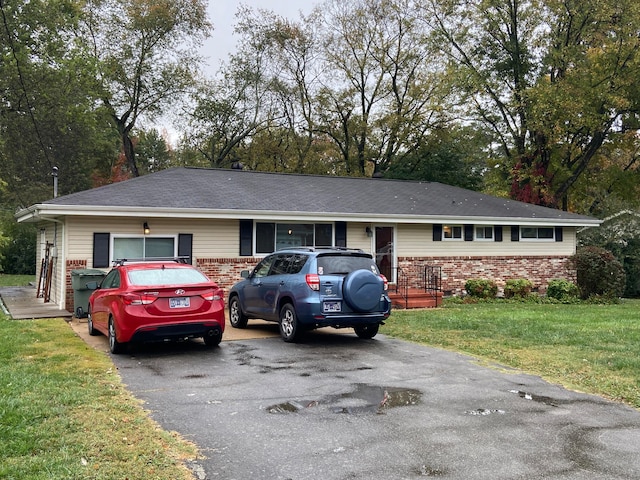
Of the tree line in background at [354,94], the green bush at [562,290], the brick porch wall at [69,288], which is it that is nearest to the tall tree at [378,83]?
the tree line in background at [354,94]

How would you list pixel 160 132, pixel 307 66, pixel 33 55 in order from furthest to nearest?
pixel 160 132
pixel 307 66
pixel 33 55

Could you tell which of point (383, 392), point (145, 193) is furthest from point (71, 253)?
point (383, 392)

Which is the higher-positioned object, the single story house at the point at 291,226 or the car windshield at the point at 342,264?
the single story house at the point at 291,226

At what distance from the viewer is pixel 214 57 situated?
36125 mm

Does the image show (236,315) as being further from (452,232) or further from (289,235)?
(452,232)

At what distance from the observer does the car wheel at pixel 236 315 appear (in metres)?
12.0

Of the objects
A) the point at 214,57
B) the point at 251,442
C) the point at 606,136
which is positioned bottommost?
the point at 251,442

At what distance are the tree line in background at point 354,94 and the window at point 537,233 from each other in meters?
6.33

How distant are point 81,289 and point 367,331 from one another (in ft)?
22.1

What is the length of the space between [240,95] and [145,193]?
72.3 ft

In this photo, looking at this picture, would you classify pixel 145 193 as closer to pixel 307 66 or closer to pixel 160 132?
pixel 307 66

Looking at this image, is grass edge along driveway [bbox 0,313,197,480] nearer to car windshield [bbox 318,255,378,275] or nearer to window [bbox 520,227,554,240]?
car windshield [bbox 318,255,378,275]

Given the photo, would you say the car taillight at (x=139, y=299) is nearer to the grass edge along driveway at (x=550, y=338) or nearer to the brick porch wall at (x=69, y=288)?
the grass edge along driveway at (x=550, y=338)

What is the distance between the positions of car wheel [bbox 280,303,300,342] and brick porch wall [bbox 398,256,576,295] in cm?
824
